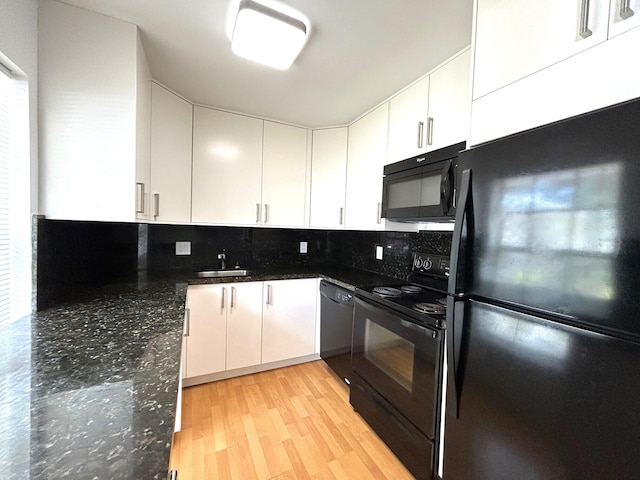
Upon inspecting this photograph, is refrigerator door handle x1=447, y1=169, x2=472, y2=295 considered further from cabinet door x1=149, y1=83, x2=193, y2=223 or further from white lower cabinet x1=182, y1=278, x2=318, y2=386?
cabinet door x1=149, y1=83, x2=193, y2=223

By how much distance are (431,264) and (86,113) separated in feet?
7.16

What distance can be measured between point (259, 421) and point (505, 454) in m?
1.44

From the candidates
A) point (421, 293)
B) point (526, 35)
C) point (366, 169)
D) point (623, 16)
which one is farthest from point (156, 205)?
point (623, 16)

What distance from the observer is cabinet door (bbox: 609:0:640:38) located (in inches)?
26.7

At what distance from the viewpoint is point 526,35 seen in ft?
3.04

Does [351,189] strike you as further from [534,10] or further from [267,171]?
[534,10]

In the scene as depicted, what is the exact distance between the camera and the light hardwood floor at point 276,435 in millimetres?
1430

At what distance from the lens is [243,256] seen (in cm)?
273

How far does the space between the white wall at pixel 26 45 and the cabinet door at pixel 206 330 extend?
3.57 feet

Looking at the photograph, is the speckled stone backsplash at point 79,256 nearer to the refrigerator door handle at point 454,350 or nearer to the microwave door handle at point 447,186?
Answer: the refrigerator door handle at point 454,350

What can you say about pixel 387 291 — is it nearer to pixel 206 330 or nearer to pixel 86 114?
pixel 206 330

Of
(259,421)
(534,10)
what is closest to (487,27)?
(534,10)

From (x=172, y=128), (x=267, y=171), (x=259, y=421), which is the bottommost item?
(x=259, y=421)

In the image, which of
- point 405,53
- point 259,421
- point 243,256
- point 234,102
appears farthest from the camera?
point 243,256
